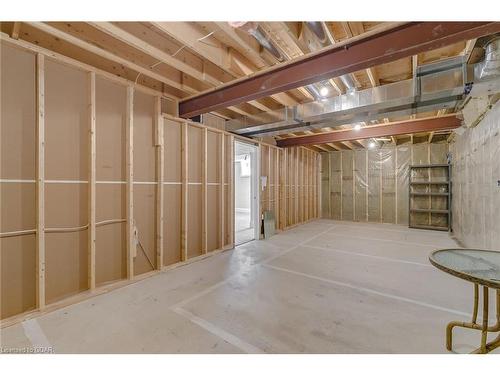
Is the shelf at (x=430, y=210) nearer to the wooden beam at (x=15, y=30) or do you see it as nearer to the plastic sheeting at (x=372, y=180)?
the plastic sheeting at (x=372, y=180)

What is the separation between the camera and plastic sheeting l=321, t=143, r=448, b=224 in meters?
6.95

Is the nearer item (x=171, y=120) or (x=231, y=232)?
(x=171, y=120)

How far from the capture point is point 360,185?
25.7ft

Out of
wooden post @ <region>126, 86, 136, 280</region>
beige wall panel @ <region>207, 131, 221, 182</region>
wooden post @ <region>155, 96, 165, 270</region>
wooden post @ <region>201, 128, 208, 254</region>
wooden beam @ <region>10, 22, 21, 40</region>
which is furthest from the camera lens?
beige wall panel @ <region>207, 131, 221, 182</region>

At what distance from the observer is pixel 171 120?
11.0 feet

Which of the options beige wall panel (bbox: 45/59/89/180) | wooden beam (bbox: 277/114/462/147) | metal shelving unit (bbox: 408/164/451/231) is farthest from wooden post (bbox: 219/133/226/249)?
metal shelving unit (bbox: 408/164/451/231)

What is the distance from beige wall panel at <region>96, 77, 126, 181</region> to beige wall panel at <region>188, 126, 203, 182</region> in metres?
1.02

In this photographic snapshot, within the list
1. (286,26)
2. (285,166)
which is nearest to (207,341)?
(286,26)

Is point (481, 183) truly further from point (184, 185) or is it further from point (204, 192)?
point (184, 185)

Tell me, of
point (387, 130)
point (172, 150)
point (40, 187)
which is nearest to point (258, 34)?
point (172, 150)

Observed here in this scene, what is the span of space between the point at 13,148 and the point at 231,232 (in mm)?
3249

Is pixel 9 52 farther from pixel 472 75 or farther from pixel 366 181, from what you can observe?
pixel 366 181

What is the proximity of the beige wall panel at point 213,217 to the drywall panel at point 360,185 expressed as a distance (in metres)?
5.64

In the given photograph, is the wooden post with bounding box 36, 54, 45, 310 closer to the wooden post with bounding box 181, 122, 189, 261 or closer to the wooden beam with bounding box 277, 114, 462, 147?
the wooden post with bounding box 181, 122, 189, 261
